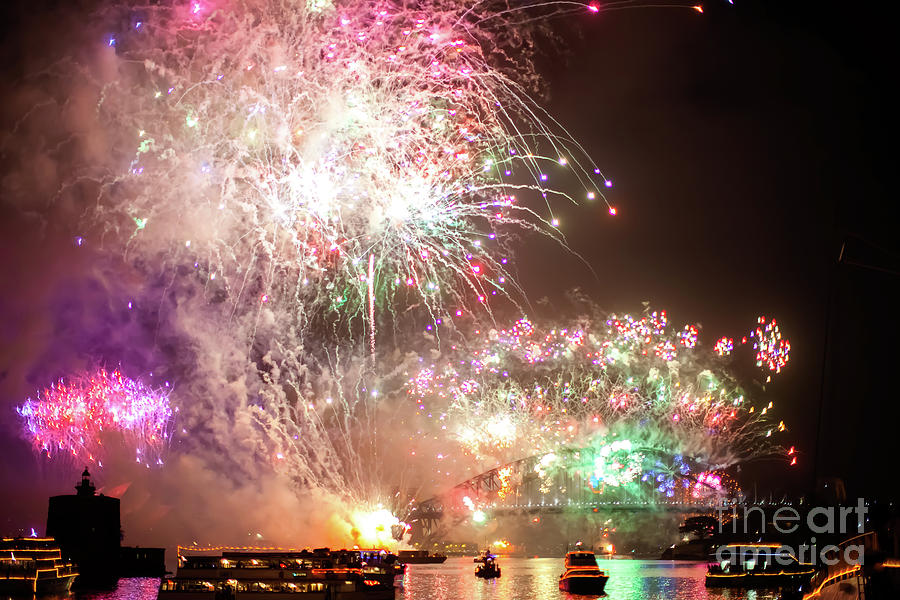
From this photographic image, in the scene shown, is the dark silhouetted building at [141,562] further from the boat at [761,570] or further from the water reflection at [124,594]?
the boat at [761,570]

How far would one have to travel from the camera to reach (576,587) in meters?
76.1

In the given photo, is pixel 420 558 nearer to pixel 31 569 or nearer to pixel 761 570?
pixel 761 570

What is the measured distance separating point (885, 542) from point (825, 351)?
40.4 metres

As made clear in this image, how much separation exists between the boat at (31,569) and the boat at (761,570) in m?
53.9

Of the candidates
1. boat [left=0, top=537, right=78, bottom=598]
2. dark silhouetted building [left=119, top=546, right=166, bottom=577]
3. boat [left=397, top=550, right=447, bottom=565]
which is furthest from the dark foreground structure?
boat [left=397, top=550, right=447, bottom=565]

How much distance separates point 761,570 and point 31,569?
59332 mm

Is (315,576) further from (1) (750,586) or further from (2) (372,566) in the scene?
(1) (750,586)

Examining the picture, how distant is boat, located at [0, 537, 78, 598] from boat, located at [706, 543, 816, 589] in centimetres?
5385

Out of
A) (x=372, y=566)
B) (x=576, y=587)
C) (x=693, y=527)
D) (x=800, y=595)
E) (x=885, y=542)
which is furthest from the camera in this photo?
(x=693, y=527)

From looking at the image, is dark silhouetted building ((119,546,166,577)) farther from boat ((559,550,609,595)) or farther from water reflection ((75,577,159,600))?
boat ((559,550,609,595))

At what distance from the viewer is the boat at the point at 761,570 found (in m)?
79.6

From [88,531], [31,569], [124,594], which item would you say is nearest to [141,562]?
[88,531]

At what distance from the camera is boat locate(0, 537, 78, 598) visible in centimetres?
6488

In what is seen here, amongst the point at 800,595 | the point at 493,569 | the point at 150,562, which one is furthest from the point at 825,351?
the point at 150,562
